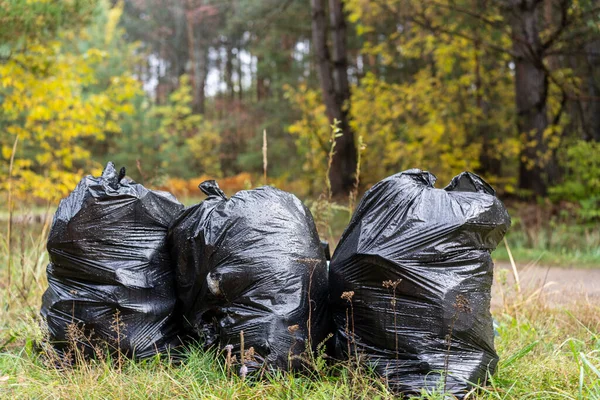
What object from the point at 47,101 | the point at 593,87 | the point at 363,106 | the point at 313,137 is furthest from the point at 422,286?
the point at 593,87

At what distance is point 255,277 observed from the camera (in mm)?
2289

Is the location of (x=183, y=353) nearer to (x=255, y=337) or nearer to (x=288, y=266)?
(x=255, y=337)

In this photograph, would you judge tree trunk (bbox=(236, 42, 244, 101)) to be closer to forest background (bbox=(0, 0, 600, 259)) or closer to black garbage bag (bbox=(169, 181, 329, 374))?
forest background (bbox=(0, 0, 600, 259))

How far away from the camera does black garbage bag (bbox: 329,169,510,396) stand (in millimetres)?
2066

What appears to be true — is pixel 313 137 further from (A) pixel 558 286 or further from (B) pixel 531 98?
(A) pixel 558 286

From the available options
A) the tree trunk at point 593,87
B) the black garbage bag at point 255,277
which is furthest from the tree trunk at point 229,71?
the black garbage bag at point 255,277

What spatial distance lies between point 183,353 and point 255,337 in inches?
21.4

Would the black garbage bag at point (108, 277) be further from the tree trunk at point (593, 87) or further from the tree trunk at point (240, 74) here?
the tree trunk at point (240, 74)

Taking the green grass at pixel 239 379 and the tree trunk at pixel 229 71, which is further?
the tree trunk at pixel 229 71

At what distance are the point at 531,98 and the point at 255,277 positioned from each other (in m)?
7.67

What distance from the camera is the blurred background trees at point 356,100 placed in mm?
7543

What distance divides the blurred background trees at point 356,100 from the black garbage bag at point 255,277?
1793 mm

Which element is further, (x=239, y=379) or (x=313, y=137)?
(x=313, y=137)

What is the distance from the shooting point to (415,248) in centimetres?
211
